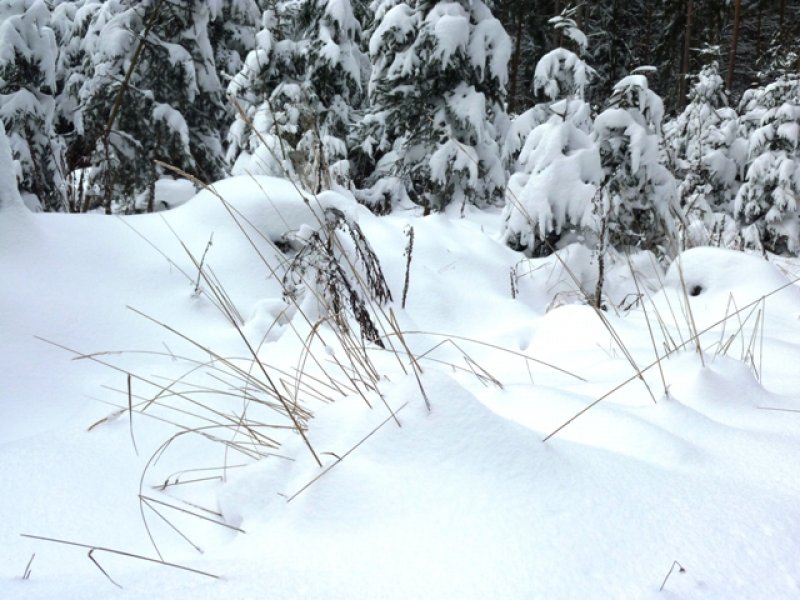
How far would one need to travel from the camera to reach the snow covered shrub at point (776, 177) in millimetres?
8266

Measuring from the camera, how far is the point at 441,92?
26.3ft

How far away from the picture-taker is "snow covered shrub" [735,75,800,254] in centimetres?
827

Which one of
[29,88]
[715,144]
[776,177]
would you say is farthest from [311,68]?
[776,177]

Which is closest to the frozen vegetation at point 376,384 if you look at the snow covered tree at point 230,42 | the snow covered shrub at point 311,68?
the snow covered shrub at point 311,68

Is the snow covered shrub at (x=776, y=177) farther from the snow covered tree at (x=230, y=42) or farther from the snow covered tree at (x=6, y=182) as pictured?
the snow covered tree at (x=230, y=42)

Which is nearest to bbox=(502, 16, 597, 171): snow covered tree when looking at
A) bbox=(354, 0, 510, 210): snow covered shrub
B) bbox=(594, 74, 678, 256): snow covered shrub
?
bbox=(594, 74, 678, 256): snow covered shrub

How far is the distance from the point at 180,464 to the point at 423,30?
7.43m

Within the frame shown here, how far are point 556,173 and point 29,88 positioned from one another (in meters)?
5.69

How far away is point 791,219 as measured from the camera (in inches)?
337

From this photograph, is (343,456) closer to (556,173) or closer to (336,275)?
(336,275)

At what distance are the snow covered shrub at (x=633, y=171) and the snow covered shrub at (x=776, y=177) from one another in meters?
4.89

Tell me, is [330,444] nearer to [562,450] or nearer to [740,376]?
[562,450]

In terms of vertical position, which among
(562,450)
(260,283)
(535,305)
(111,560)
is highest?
(562,450)

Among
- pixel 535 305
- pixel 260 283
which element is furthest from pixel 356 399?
pixel 535 305
